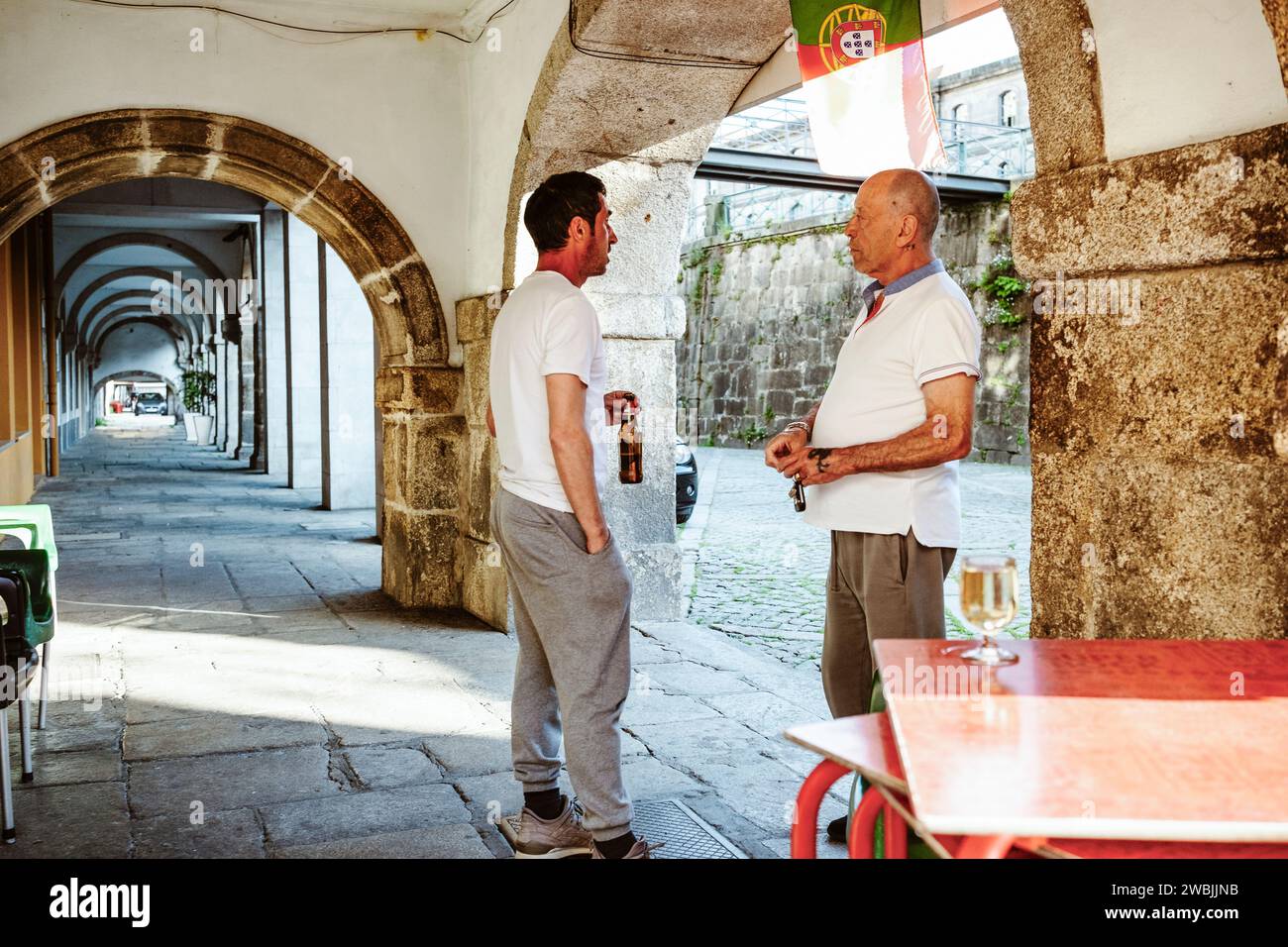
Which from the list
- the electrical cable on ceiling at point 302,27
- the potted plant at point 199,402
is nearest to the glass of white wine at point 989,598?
the electrical cable on ceiling at point 302,27

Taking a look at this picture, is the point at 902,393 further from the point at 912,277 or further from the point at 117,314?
the point at 117,314

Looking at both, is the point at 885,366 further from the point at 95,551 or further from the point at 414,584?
the point at 95,551

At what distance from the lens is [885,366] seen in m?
2.70

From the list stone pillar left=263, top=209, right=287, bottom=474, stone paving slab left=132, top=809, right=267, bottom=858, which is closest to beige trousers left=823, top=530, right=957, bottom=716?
stone paving slab left=132, top=809, right=267, bottom=858

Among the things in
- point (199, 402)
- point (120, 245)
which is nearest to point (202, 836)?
point (120, 245)

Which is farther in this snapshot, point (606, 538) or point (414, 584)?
point (414, 584)

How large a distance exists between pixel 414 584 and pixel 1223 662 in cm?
497

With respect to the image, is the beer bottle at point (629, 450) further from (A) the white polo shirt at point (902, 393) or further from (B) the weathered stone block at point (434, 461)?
(B) the weathered stone block at point (434, 461)

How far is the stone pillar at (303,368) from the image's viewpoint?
41.5ft

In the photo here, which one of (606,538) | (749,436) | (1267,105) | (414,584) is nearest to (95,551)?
(414,584)

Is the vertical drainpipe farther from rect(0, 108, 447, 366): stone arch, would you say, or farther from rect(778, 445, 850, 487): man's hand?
rect(778, 445, 850, 487): man's hand

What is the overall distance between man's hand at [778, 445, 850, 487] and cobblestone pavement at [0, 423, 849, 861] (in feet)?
3.10

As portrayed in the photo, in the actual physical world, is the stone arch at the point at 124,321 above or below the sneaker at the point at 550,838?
above
